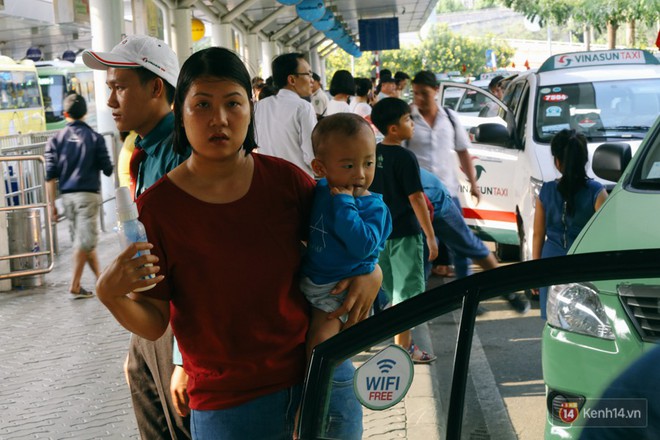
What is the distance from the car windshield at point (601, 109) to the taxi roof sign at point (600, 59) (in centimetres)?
44

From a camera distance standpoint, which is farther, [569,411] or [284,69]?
[284,69]

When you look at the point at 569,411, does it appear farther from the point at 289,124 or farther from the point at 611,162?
the point at 289,124

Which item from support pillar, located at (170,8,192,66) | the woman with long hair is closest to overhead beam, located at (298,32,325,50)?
support pillar, located at (170,8,192,66)

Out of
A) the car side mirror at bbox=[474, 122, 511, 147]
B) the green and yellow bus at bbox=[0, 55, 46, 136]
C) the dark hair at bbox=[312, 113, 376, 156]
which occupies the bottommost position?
the car side mirror at bbox=[474, 122, 511, 147]

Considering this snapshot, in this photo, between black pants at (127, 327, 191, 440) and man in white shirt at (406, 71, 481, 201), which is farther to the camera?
man in white shirt at (406, 71, 481, 201)

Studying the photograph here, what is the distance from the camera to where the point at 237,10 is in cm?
2289

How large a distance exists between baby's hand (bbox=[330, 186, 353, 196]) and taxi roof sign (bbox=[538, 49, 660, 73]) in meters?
6.99

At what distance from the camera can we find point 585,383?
1.87 m

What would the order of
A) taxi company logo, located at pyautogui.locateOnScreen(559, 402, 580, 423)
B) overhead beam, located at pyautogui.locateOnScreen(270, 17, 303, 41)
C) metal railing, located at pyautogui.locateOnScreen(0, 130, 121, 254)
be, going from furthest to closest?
overhead beam, located at pyautogui.locateOnScreen(270, 17, 303, 41) < metal railing, located at pyautogui.locateOnScreen(0, 130, 121, 254) < taxi company logo, located at pyautogui.locateOnScreen(559, 402, 580, 423)

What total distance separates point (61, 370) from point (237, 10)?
17008 millimetres

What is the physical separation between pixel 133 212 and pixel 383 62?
10772 centimetres

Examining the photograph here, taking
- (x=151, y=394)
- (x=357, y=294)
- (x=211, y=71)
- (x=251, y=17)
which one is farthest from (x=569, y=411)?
(x=251, y=17)

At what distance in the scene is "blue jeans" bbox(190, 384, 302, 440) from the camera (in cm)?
262

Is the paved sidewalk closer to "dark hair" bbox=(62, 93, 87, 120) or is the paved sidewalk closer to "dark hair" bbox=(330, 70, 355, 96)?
"dark hair" bbox=(62, 93, 87, 120)
